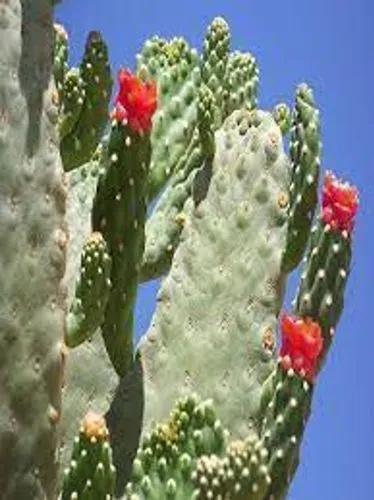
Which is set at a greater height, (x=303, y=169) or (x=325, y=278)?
(x=303, y=169)

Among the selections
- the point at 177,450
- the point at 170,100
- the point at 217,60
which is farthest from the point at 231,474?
the point at 217,60

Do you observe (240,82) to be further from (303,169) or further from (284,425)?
(284,425)

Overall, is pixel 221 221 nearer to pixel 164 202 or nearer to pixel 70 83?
pixel 164 202

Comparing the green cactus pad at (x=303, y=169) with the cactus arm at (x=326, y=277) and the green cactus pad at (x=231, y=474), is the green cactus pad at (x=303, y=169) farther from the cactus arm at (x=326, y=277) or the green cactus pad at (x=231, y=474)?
the green cactus pad at (x=231, y=474)

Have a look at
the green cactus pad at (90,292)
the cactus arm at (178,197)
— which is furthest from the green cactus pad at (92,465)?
the cactus arm at (178,197)

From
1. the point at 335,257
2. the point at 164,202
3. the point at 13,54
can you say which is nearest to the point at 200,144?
the point at 164,202

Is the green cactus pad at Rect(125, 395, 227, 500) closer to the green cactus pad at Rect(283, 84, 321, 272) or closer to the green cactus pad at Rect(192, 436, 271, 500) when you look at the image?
the green cactus pad at Rect(192, 436, 271, 500)
